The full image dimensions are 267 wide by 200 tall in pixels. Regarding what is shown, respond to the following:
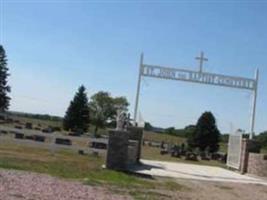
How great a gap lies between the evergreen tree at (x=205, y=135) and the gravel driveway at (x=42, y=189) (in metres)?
57.6

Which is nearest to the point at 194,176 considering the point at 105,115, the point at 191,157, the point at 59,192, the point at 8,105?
the point at 59,192

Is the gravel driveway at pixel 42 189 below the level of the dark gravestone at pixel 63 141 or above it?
below

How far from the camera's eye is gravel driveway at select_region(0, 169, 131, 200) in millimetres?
10009

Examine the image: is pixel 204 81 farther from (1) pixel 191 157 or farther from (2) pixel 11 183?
(2) pixel 11 183

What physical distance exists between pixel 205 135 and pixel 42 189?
60793 mm

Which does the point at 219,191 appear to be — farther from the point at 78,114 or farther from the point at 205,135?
the point at 78,114

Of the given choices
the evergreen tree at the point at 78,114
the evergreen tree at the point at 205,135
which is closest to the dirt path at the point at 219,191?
the evergreen tree at the point at 205,135

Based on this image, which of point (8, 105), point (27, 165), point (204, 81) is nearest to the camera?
point (27, 165)

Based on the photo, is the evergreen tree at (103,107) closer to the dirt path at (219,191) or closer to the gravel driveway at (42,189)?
the dirt path at (219,191)

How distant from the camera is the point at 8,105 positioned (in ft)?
252

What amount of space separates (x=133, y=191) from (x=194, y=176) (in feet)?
25.3

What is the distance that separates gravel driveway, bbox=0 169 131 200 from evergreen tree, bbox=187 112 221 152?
5757cm

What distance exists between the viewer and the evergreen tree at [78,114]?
74.3 meters

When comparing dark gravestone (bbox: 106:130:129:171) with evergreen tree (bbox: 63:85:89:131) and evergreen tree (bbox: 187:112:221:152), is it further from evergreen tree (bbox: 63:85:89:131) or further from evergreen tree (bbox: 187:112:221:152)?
evergreen tree (bbox: 63:85:89:131)
